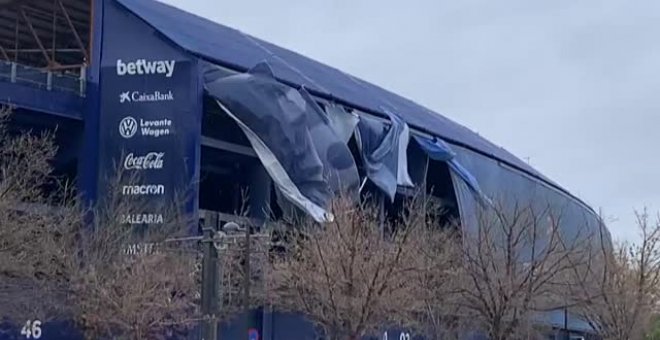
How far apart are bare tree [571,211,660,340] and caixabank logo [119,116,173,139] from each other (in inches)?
599

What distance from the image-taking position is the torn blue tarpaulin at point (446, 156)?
52.5m

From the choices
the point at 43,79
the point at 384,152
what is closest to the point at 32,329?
the point at 43,79

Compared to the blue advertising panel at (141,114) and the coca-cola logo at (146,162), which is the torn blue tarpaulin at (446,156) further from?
the coca-cola logo at (146,162)

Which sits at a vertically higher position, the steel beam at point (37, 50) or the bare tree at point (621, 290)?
the steel beam at point (37, 50)

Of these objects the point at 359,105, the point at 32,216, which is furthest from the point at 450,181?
the point at 32,216

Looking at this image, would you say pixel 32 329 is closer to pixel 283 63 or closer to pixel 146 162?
pixel 146 162

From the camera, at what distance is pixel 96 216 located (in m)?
39.2

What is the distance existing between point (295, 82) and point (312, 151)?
4152 mm

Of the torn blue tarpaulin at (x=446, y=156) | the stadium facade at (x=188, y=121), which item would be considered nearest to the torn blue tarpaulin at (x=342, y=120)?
the stadium facade at (x=188, y=121)

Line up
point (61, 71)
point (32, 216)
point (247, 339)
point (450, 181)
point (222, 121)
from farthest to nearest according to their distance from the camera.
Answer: point (450, 181)
point (61, 71)
point (222, 121)
point (247, 339)
point (32, 216)

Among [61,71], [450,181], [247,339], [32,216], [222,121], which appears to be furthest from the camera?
[450,181]

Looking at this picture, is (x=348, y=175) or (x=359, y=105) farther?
(x=359, y=105)

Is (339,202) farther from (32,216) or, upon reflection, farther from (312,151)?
(32,216)

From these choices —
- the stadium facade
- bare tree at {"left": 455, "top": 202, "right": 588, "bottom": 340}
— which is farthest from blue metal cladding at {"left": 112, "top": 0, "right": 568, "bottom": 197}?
bare tree at {"left": 455, "top": 202, "right": 588, "bottom": 340}
